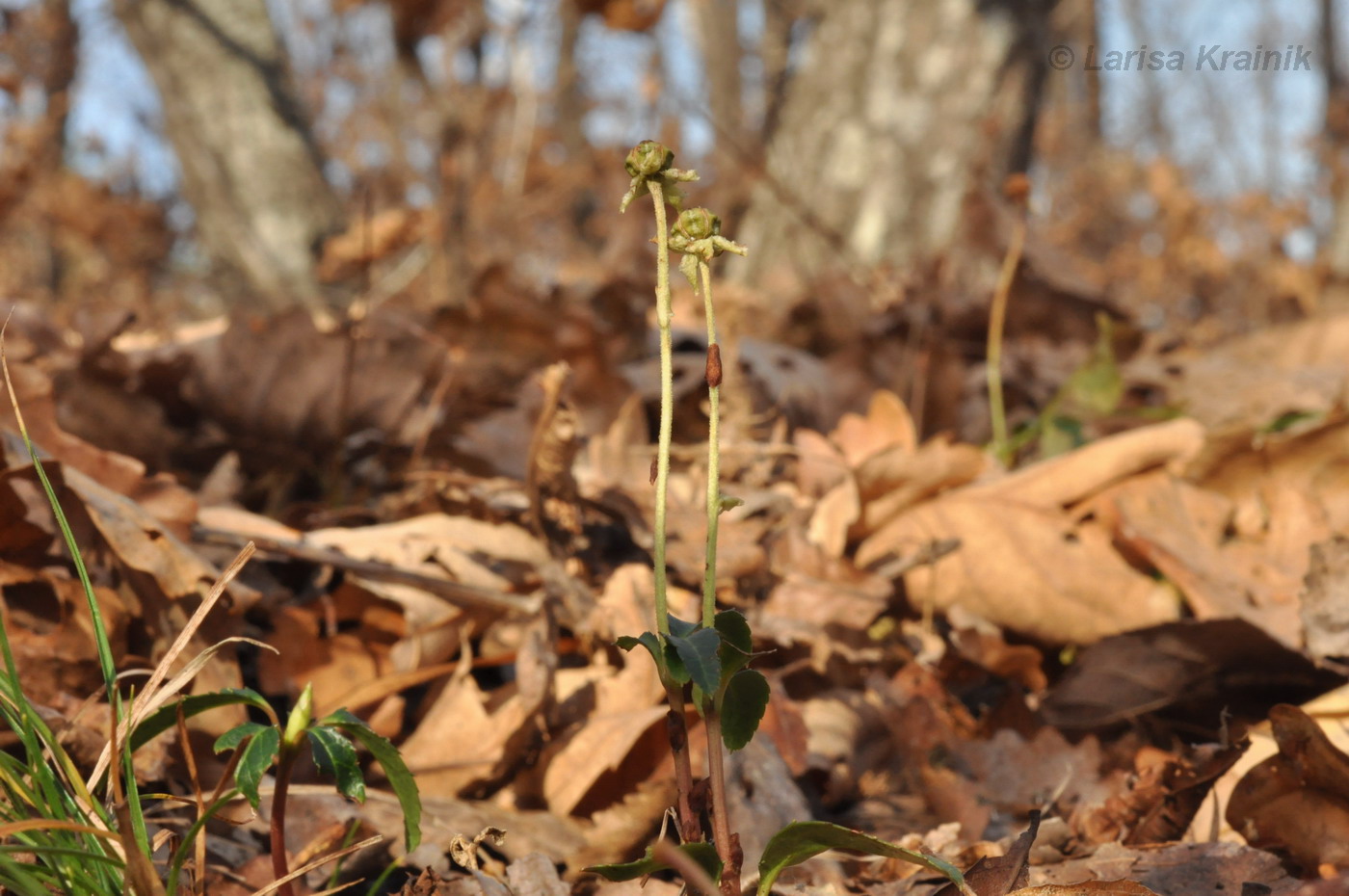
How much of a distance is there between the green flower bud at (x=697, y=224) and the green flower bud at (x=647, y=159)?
35 mm

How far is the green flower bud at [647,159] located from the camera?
681 mm

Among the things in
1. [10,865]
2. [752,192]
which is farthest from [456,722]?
[752,192]

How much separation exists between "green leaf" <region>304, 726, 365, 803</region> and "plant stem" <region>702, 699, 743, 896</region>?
225 millimetres

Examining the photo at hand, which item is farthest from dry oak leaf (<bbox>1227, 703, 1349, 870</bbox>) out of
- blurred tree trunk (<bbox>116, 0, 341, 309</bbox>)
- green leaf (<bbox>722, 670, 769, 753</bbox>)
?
blurred tree trunk (<bbox>116, 0, 341, 309</bbox>)

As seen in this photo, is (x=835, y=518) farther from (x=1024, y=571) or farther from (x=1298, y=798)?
(x=1298, y=798)

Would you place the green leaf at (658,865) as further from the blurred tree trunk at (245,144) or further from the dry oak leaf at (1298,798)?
the blurred tree trunk at (245,144)

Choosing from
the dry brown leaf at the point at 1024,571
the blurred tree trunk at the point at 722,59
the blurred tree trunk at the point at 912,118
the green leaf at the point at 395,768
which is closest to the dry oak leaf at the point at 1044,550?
the dry brown leaf at the point at 1024,571

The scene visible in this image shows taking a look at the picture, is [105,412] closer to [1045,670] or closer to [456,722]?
[456,722]

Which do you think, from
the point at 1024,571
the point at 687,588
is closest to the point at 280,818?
the point at 687,588

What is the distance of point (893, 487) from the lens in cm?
144

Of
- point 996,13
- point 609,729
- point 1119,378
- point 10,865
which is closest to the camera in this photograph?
point 10,865

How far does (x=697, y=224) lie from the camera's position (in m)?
0.70

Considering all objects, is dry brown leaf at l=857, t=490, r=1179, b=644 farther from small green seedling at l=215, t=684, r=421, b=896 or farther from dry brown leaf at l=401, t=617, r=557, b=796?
small green seedling at l=215, t=684, r=421, b=896

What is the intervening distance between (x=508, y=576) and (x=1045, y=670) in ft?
2.17
